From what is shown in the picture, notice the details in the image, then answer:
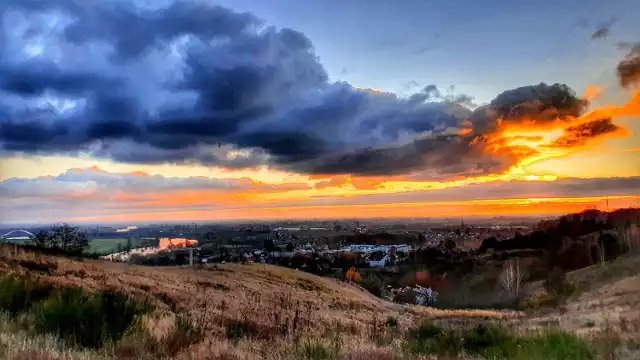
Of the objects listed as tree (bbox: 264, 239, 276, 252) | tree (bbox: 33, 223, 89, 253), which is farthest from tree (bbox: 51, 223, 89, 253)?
tree (bbox: 264, 239, 276, 252)

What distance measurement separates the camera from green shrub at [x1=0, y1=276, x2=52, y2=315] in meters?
10.5

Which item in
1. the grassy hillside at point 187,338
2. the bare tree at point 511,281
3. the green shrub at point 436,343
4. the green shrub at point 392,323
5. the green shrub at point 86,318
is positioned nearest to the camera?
the grassy hillside at point 187,338

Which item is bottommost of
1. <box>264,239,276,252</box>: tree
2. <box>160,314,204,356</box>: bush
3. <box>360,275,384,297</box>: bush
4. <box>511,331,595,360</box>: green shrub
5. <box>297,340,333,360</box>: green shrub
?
<box>360,275,384,297</box>: bush

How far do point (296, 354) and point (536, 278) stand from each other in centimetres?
9024

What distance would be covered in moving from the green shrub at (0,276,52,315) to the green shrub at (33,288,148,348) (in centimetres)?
111

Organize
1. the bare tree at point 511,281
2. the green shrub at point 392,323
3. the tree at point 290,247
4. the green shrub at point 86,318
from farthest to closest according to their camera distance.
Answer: the tree at point 290,247 → the bare tree at point 511,281 → the green shrub at point 392,323 → the green shrub at point 86,318

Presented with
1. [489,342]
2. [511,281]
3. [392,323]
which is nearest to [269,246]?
[511,281]

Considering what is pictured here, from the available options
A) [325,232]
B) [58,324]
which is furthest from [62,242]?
[58,324]

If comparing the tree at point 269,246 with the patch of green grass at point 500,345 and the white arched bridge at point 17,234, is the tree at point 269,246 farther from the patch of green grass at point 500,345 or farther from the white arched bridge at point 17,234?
the patch of green grass at point 500,345

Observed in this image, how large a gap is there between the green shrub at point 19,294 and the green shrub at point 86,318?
1114mm

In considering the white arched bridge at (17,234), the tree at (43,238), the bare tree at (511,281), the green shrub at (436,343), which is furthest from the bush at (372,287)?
the green shrub at (436,343)

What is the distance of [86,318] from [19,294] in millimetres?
3557

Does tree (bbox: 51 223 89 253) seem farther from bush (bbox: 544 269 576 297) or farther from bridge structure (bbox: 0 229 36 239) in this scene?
bush (bbox: 544 269 576 297)

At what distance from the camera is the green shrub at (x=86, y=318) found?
8180mm
